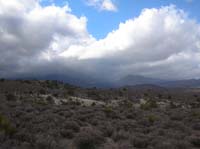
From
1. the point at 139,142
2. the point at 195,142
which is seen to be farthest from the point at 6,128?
the point at 195,142

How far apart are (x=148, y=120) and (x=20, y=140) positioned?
10641 mm

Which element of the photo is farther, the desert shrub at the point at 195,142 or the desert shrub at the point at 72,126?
the desert shrub at the point at 72,126

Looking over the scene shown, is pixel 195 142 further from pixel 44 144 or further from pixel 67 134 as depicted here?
pixel 44 144

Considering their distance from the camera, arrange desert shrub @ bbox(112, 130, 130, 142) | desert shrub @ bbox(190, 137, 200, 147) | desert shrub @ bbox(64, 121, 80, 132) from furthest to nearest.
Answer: desert shrub @ bbox(64, 121, 80, 132) → desert shrub @ bbox(112, 130, 130, 142) → desert shrub @ bbox(190, 137, 200, 147)

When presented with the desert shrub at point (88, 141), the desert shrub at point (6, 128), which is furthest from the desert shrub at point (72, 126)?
the desert shrub at point (6, 128)

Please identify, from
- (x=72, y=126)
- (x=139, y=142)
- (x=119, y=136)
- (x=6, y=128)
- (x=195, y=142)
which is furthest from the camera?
(x=72, y=126)

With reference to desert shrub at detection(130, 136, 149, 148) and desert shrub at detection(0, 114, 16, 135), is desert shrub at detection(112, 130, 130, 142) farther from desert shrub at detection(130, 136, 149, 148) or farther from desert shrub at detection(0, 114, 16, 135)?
desert shrub at detection(0, 114, 16, 135)

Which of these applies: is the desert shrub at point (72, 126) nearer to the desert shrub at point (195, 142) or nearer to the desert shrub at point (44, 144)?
the desert shrub at point (44, 144)

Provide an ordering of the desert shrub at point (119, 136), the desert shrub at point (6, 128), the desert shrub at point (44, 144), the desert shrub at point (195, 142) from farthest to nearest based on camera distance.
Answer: the desert shrub at point (119, 136)
the desert shrub at point (6, 128)
the desert shrub at point (195, 142)
the desert shrub at point (44, 144)

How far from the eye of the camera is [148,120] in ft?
71.1

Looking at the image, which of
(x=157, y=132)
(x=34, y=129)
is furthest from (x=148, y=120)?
(x=34, y=129)

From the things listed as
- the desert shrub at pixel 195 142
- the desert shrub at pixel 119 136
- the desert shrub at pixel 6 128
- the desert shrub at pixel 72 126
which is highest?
the desert shrub at pixel 6 128

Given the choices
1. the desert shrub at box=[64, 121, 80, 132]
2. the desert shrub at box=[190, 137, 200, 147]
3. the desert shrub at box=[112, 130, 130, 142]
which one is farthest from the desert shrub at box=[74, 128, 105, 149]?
the desert shrub at box=[190, 137, 200, 147]

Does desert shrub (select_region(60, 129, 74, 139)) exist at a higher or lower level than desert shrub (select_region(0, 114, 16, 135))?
lower
